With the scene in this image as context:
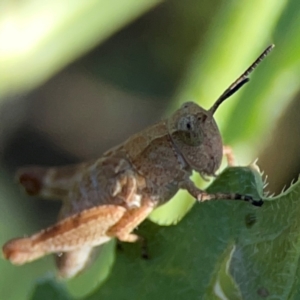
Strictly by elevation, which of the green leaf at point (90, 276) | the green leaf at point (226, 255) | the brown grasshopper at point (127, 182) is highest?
the brown grasshopper at point (127, 182)

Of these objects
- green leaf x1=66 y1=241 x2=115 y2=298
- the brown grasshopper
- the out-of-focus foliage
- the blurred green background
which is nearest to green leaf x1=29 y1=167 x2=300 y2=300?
the brown grasshopper

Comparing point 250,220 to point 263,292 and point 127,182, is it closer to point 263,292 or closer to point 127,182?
point 263,292

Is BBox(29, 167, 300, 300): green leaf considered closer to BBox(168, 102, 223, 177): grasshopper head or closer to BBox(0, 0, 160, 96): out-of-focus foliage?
BBox(168, 102, 223, 177): grasshopper head

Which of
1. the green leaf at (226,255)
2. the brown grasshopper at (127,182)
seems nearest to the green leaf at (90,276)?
the brown grasshopper at (127,182)

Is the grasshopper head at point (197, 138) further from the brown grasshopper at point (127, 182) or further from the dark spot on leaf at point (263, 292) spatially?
the dark spot on leaf at point (263, 292)

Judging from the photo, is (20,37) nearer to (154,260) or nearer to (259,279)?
(154,260)

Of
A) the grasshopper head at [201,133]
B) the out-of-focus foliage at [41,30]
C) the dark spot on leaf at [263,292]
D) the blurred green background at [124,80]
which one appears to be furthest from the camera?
the out-of-focus foliage at [41,30]

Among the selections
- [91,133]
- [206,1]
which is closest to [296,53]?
[206,1]

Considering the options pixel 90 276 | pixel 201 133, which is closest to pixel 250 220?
pixel 201 133

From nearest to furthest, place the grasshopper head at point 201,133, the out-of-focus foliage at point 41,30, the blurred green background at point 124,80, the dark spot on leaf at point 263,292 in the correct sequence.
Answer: the dark spot on leaf at point 263,292 → the grasshopper head at point 201,133 → the blurred green background at point 124,80 → the out-of-focus foliage at point 41,30

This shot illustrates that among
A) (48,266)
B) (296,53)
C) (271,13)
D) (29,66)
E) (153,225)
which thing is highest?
(29,66)
